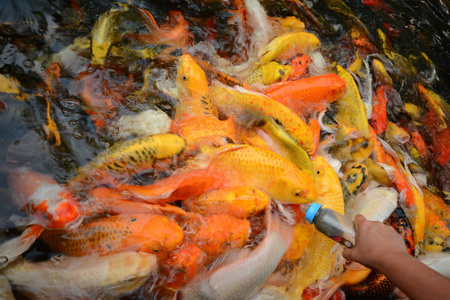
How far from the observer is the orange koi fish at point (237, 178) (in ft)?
7.34

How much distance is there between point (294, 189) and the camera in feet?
7.37

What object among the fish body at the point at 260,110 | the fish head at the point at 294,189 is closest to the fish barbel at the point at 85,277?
the fish head at the point at 294,189

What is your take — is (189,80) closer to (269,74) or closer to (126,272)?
(269,74)

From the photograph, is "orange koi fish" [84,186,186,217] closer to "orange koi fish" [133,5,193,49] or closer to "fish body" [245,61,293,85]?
"fish body" [245,61,293,85]

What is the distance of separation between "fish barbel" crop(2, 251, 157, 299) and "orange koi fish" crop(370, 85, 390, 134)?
9.60 ft

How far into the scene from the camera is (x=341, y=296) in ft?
7.77

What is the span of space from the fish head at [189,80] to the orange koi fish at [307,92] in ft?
2.16

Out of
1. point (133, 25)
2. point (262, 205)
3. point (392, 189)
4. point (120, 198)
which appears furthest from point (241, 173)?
point (133, 25)

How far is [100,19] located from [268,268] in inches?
110

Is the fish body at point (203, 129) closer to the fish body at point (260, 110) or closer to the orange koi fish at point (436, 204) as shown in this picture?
the fish body at point (260, 110)

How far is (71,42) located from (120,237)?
216cm

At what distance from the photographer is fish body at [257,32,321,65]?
3383 millimetres

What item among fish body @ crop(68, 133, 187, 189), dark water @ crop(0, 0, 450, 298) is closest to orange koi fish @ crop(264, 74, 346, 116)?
dark water @ crop(0, 0, 450, 298)

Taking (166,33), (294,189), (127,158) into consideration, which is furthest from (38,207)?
(166,33)
